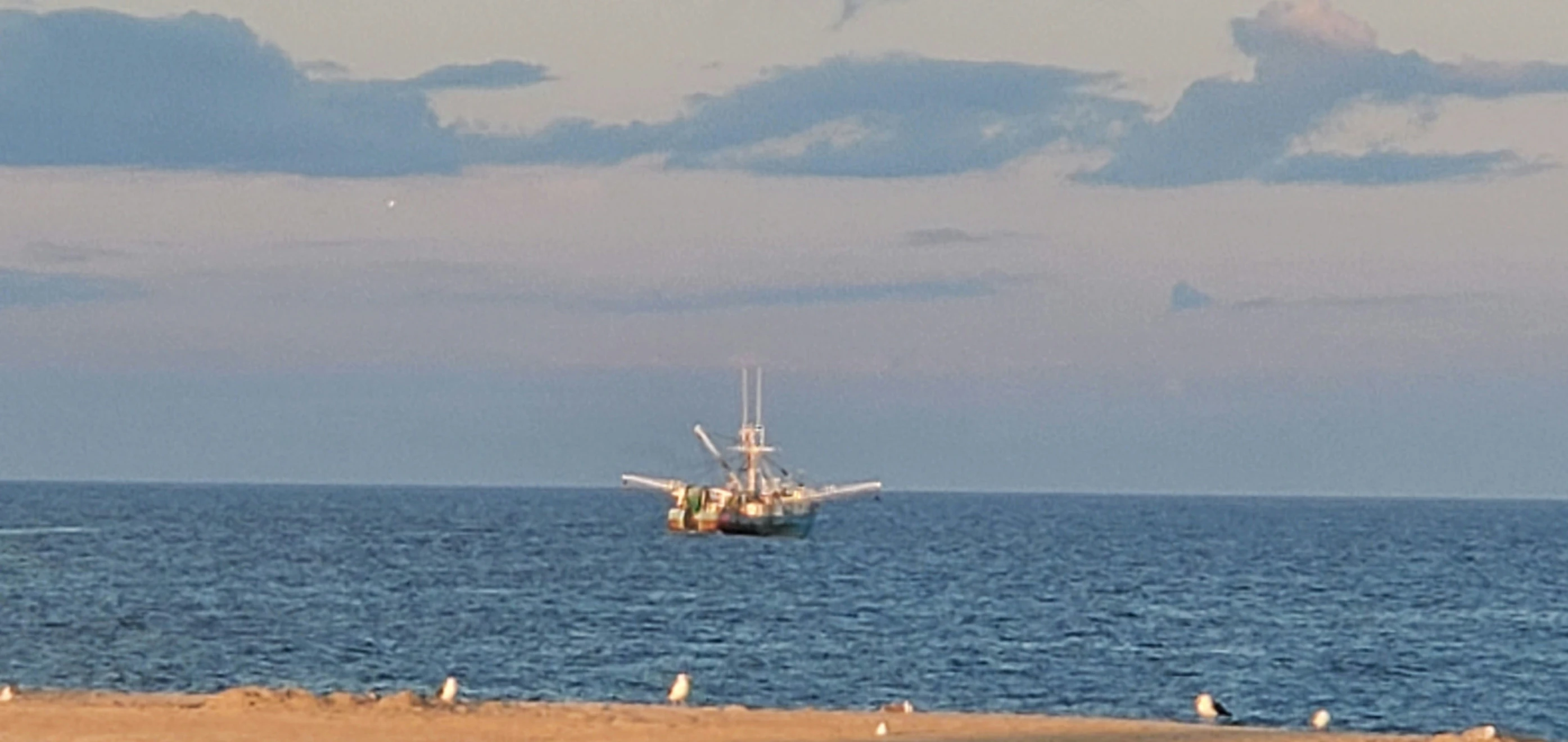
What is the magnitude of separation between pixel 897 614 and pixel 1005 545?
3035 inches

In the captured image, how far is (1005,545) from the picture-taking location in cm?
16175

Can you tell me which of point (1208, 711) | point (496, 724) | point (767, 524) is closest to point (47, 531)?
point (767, 524)

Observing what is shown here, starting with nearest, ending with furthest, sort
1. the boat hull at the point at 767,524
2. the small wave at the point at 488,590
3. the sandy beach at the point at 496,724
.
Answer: the sandy beach at the point at 496,724 → the small wave at the point at 488,590 → the boat hull at the point at 767,524

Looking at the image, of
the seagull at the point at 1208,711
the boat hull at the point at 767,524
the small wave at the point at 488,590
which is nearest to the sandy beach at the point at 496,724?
the seagull at the point at 1208,711

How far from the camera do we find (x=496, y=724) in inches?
1248

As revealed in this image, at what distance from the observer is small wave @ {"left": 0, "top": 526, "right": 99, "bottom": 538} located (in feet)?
539

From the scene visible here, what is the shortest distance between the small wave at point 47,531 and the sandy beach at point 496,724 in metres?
131

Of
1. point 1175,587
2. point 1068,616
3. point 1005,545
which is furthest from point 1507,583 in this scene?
point 1005,545

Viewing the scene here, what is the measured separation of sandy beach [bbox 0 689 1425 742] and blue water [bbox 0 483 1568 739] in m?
19.4

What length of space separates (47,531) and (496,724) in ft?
484

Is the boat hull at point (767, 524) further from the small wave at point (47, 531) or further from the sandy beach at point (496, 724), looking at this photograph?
the sandy beach at point (496, 724)

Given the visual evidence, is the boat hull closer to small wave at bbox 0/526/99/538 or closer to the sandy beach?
small wave at bbox 0/526/99/538

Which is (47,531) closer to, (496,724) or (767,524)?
(767,524)

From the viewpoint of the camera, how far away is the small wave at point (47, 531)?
164 m
